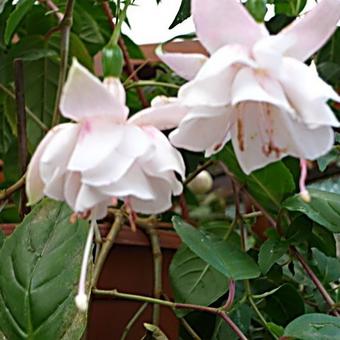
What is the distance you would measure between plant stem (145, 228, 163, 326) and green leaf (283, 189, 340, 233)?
164 millimetres

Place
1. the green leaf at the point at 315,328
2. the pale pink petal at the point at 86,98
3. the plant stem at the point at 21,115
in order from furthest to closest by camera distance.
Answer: the plant stem at the point at 21,115, the green leaf at the point at 315,328, the pale pink petal at the point at 86,98

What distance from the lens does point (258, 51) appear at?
0.32m

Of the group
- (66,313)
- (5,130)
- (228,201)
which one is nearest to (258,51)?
(66,313)

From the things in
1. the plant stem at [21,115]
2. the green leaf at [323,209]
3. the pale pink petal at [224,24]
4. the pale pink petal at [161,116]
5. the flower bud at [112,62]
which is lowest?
the green leaf at [323,209]

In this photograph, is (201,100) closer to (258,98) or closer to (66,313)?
(258,98)

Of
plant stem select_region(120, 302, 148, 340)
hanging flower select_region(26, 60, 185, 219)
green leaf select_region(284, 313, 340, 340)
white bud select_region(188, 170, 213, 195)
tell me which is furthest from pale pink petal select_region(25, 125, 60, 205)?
white bud select_region(188, 170, 213, 195)

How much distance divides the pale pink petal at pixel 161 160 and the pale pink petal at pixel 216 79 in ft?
0.07

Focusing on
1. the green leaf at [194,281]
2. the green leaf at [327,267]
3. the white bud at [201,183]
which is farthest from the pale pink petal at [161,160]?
the white bud at [201,183]

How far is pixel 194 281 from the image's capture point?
612 mm

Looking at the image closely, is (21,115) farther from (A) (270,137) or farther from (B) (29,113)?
(A) (270,137)

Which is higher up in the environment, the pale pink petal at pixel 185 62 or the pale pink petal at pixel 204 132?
the pale pink petal at pixel 185 62

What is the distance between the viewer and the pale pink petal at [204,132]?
348mm

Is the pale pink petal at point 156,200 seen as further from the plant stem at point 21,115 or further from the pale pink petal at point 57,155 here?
the plant stem at point 21,115

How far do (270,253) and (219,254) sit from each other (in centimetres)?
5
